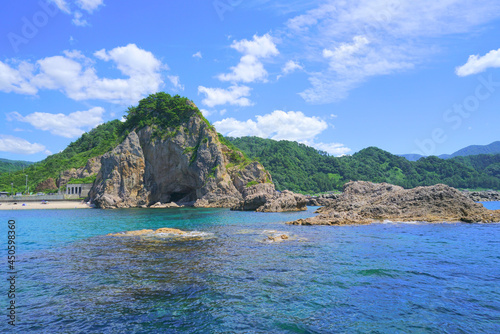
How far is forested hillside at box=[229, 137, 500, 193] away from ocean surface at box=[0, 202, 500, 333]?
451ft

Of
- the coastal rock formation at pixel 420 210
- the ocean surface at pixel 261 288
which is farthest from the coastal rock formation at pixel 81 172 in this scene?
the coastal rock formation at pixel 420 210

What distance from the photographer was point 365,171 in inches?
7131

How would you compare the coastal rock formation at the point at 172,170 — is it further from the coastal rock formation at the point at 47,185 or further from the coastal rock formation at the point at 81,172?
the coastal rock formation at the point at 47,185

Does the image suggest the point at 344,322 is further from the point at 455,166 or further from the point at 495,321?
the point at 455,166

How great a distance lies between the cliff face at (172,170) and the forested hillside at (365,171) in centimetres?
7788

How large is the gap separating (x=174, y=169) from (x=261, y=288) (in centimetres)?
7202

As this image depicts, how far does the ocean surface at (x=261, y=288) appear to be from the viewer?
746 centimetres

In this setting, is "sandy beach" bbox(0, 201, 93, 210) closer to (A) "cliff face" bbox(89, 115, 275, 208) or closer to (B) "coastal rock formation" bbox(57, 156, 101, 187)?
(A) "cliff face" bbox(89, 115, 275, 208)

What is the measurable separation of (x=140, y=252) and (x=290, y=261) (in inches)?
331

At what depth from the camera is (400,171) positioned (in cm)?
17975

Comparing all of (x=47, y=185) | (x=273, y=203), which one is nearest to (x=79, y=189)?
(x=47, y=185)

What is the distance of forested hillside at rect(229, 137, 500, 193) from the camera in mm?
158875

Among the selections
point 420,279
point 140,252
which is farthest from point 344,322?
point 140,252

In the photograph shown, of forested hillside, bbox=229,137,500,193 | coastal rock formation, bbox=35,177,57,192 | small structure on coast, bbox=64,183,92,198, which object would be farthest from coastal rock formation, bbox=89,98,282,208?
forested hillside, bbox=229,137,500,193
